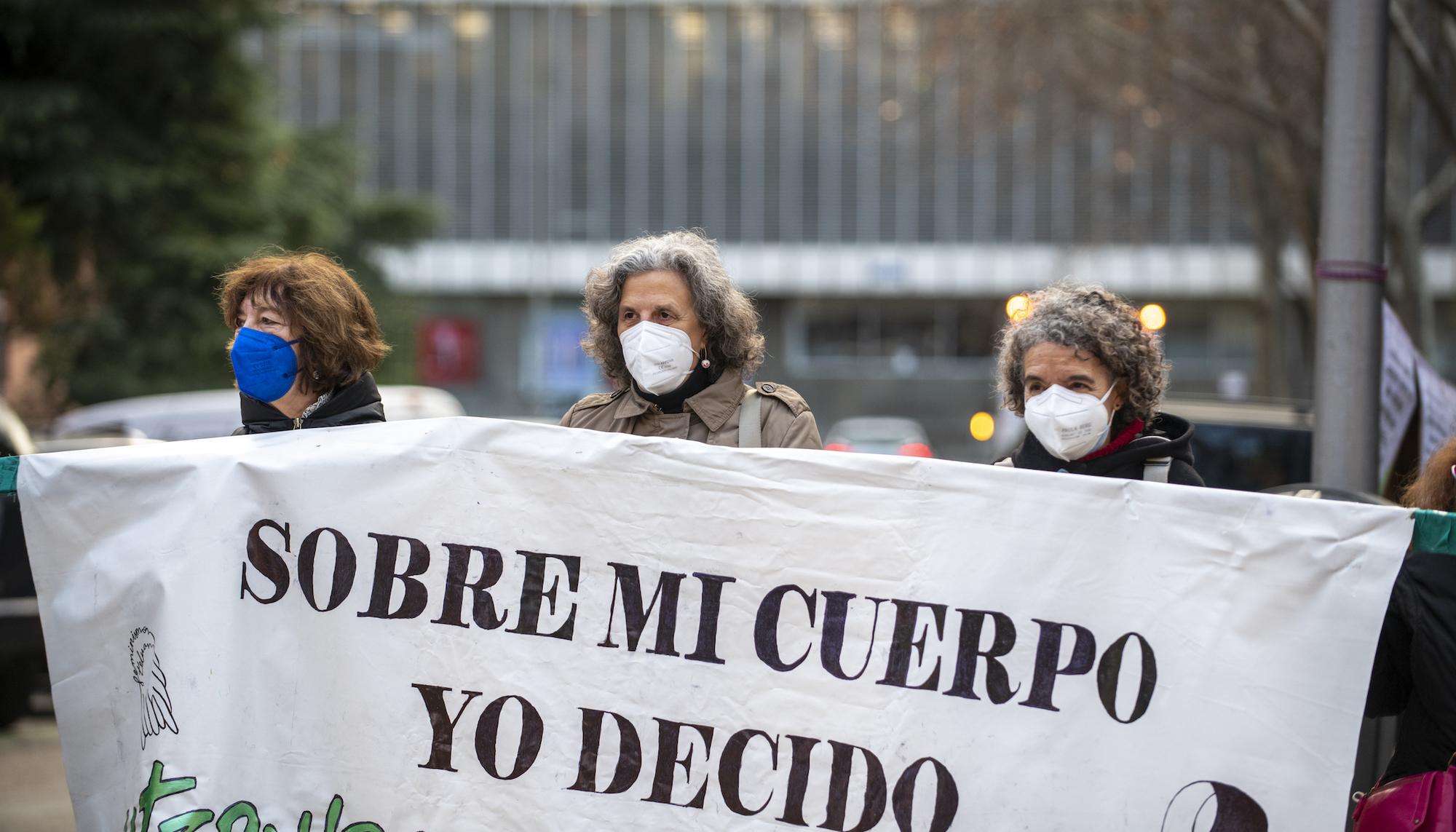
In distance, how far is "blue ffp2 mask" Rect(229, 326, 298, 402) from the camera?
10.4 ft

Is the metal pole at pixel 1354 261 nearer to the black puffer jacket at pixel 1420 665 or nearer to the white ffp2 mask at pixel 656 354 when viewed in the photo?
the black puffer jacket at pixel 1420 665

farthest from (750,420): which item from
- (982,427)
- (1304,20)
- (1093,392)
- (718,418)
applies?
(982,427)

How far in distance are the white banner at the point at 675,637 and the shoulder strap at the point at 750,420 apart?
355 millimetres

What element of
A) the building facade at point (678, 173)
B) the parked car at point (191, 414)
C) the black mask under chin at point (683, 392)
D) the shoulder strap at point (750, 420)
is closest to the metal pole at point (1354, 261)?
the shoulder strap at point (750, 420)

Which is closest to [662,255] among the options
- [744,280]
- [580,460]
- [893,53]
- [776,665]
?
[580,460]

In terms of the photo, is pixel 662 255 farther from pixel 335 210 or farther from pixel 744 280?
pixel 744 280

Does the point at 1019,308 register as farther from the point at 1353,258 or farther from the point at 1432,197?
the point at 1432,197

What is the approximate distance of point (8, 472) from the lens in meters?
3.03

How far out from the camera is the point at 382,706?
2846mm

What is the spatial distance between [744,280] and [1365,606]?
123ft

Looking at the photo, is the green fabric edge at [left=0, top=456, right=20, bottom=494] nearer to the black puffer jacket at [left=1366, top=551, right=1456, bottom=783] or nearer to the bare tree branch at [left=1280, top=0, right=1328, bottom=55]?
the black puffer jacket at [left=1366, top=551, right=1456, bottom=783]

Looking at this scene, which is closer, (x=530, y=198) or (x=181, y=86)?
(x=181, y=86)

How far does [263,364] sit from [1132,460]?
80.5 inches

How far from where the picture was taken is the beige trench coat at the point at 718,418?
3246 millimetres
